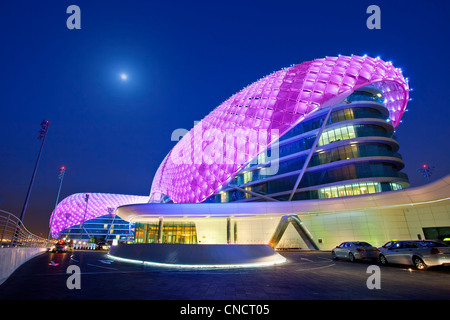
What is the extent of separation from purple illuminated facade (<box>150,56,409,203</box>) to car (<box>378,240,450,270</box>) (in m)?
15.8

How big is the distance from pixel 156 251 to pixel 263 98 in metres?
23.9

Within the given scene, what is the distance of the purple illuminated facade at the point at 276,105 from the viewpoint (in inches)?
1082

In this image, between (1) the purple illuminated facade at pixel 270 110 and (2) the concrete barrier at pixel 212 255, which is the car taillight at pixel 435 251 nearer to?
(2) the concrete barrier at pixel 212 255

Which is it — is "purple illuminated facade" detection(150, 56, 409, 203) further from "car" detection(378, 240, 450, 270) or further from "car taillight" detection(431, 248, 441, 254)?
"car taillight" detection(431, 248, 441, 254)

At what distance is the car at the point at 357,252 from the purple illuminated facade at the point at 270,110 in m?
13.5

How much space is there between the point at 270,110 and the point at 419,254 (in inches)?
838

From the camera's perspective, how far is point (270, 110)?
29938mm

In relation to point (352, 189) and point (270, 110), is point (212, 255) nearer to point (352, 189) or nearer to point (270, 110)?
point (270, 110)

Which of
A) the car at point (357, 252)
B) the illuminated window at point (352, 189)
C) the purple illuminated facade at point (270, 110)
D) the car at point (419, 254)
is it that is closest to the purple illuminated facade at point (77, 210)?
the purple illuminated facade at point (270, 110)

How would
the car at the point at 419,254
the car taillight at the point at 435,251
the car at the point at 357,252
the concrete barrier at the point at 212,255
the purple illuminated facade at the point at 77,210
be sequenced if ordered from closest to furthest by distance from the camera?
the car at the point at 419,254, the car taillight at the point at 435,251, the concrete barrier at the point at 212,255, the car at the point at 357,252, the purple illuminated facade at the point at 77,210

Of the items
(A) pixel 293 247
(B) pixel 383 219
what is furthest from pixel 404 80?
(A) pixel 293 247

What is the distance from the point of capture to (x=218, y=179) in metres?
32.0

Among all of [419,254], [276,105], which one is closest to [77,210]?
[276,105]
